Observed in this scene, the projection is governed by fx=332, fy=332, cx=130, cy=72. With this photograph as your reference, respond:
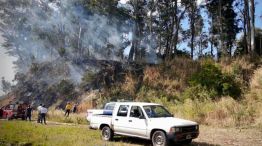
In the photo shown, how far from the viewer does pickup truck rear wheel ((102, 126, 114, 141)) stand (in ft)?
48.1

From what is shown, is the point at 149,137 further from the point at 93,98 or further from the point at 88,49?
the point at 88,49

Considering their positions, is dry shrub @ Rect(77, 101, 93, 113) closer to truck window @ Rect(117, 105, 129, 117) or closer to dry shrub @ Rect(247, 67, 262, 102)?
dry shrub @ Rect(247, 67, 262, 102)

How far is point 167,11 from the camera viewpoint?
142 ft

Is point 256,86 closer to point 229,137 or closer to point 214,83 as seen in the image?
point 214,83

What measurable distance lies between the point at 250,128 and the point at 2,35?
133 feet

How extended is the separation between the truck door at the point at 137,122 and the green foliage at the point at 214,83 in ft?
40.3

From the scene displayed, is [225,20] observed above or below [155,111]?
above

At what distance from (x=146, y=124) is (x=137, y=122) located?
1.66ft

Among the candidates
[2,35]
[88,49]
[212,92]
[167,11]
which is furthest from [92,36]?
[212,92]

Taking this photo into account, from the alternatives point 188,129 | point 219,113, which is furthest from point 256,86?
point 188,129

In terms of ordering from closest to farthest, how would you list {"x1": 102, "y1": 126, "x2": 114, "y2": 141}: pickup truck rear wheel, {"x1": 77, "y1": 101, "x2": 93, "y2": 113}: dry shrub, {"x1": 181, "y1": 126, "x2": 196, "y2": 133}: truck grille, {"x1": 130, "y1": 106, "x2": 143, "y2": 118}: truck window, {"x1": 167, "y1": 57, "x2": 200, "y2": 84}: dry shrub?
{"x1": 181, "y1": 126, "x2": 196, "y2": 133}: truck grille < {"x1": 130, "y1": 106, "x2": 143, "y2": 118}: truck window < {"x1": 102, "y1": 126, "x2": 114, "y2": 141}: pickup truck rear wheel < {"x1": 167, "y1": 57, "x2": 200, "y2": 84}: dry shrub < {"x1": 77, "y1": 101, "x2": 93, "y2": 113}: dry shrub

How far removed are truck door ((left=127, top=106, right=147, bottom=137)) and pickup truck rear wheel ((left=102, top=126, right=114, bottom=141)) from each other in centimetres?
125

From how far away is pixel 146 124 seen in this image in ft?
43.0

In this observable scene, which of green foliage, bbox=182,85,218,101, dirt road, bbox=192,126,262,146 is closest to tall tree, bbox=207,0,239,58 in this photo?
green foliage, bbox=182,85,218,101
